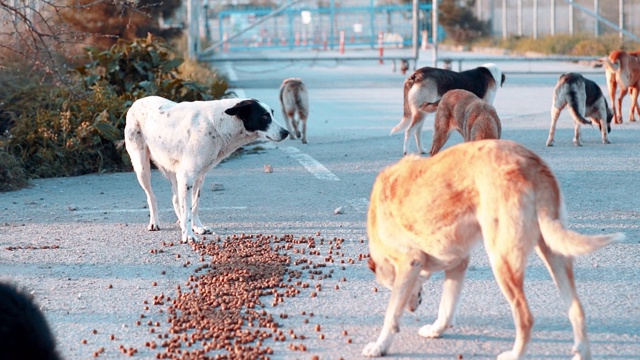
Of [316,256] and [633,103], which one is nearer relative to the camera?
[316,256]

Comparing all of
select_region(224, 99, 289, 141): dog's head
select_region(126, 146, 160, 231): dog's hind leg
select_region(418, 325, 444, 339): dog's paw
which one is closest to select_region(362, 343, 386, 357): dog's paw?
select_region(418, 325, 444, 339): dog's paw

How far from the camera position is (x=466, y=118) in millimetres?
10859

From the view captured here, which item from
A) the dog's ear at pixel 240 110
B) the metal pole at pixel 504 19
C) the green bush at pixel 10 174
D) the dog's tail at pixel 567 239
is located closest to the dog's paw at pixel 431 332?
the dog's tail at pixel 567 239

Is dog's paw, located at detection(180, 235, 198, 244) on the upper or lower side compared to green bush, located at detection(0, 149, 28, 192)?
lower

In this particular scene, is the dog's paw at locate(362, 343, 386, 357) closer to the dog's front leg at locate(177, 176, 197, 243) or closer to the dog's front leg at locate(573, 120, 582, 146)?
the dog's front leg at locate(177, 176, 197, 243)

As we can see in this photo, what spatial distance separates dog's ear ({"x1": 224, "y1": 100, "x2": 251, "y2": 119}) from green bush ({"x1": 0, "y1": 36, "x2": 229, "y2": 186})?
366cm

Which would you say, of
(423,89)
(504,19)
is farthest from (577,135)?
(504,19)

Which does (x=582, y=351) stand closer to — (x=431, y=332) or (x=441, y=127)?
(x=431, y=332)

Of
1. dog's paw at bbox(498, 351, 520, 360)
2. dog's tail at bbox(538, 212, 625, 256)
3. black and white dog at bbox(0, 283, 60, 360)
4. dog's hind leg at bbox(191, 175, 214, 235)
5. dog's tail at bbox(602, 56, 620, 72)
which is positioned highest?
dog's tail at bbox(602, 56, 620, 72)

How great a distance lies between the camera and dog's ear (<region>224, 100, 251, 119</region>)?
899 cm

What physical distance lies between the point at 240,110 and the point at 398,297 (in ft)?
13.3

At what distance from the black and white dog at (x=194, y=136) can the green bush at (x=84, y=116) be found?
123 inches

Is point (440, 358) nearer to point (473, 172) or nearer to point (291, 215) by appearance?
point (473, 172)

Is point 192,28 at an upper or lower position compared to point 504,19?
lower
